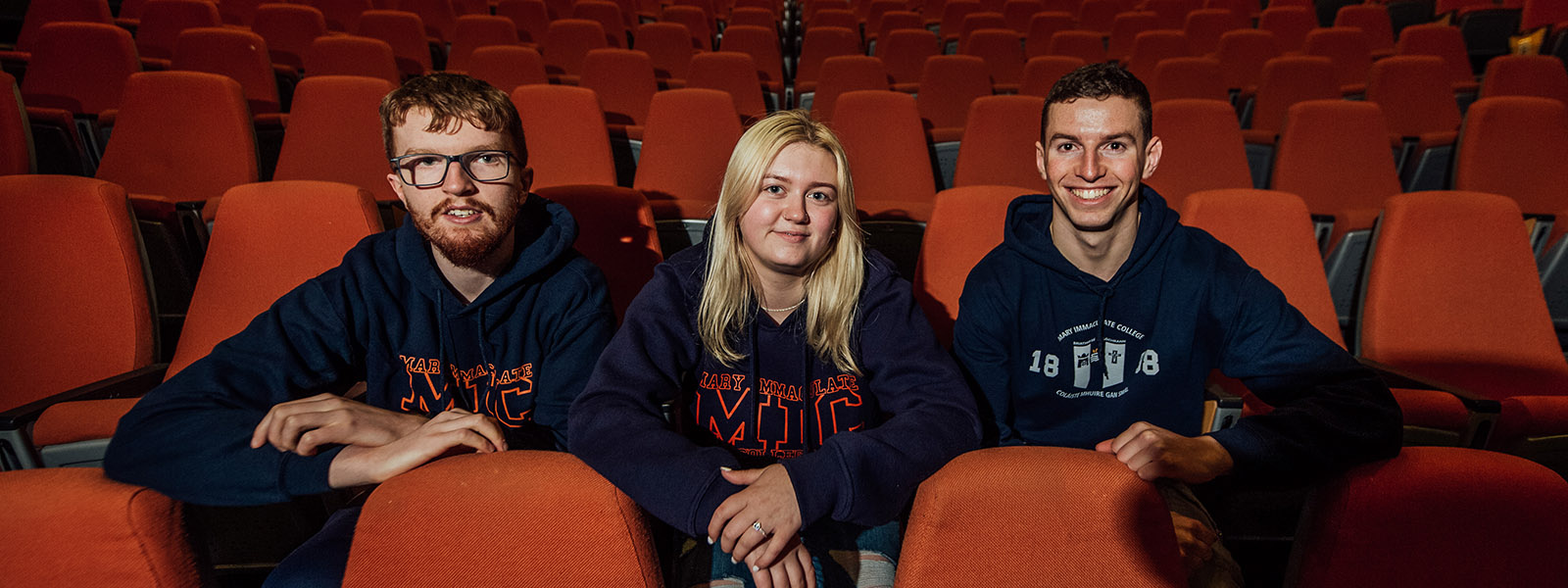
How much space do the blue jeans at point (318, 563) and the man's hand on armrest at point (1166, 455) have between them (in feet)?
2.33

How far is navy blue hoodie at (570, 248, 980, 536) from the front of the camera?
2.21ft

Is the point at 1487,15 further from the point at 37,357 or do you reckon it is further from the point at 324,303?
the point at 37,357

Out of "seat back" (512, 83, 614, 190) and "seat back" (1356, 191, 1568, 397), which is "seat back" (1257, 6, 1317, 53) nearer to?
"seat back" (1356, 191, 1568, 397)

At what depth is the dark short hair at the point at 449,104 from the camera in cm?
85

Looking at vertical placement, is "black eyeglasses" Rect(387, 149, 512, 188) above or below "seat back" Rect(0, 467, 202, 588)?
above

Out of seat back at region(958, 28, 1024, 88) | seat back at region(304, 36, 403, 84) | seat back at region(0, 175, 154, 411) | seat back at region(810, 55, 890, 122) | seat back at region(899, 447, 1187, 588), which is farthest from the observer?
seat back at region(958, 28, 1024, 88)

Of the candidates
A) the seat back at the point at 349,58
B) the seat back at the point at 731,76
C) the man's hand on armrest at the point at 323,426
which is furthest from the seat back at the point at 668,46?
the man's hand on armrest at the point at 323,426

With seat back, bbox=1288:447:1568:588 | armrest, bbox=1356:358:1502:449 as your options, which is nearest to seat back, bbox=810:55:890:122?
armrest, bbox=1356:358:1502:449

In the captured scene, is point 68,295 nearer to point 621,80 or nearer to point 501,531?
point 501,531

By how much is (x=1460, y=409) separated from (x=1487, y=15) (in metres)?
4.91

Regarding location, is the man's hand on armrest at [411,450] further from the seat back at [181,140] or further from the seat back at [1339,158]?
the seat back at [1339,158]

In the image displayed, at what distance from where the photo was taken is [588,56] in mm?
2680

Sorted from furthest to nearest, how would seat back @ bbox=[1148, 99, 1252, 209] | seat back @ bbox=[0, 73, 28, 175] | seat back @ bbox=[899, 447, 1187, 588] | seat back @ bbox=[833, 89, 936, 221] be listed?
seat back @ bbox=[833, 89, 936, 221]
seat back @ bbox=[1148, 99, 1252, 209]
seat back @ bbox=[0, 73, 28, 175]
seat back @ bbox=[899, 447, 1187, 588]

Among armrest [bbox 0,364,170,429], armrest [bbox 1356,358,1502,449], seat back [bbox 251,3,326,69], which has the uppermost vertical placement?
seat back [bbox 251,3,326,69]
